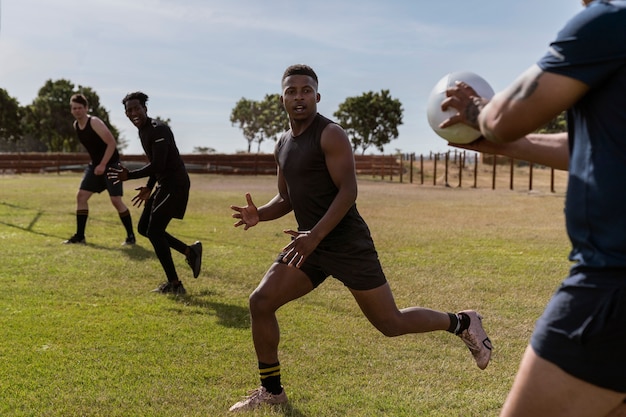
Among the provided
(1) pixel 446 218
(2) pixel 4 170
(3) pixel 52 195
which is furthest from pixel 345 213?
(2) pixel 4 170

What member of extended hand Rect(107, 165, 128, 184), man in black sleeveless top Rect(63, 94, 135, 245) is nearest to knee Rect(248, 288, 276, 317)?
extended hand Rect(107, 165, 128, 184)

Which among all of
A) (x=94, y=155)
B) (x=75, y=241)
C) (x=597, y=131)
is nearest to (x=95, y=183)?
(x=94, y=155)

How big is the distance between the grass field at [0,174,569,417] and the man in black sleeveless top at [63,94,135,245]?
0.49m

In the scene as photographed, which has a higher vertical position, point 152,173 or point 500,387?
point 152,173

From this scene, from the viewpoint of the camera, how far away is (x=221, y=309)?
6.73m

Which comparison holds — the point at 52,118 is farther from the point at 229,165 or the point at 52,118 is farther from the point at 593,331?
the point at 593,331

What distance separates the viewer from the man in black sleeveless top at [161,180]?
734 cm

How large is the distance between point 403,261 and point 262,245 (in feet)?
8.97

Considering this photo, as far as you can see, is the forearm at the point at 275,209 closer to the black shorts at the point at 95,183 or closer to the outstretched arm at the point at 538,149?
the outstretched arm at the point at 538,149

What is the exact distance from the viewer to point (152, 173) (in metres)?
7.44

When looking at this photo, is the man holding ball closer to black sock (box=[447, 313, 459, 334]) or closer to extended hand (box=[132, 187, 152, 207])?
black sock (box=[447, 313, 459, 334])

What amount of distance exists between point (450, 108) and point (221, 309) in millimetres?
4765

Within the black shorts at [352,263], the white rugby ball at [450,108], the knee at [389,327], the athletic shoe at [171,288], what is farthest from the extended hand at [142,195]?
the white rugby ball at [450,108]

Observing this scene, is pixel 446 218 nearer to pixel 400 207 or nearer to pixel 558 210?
pixel 400 207
